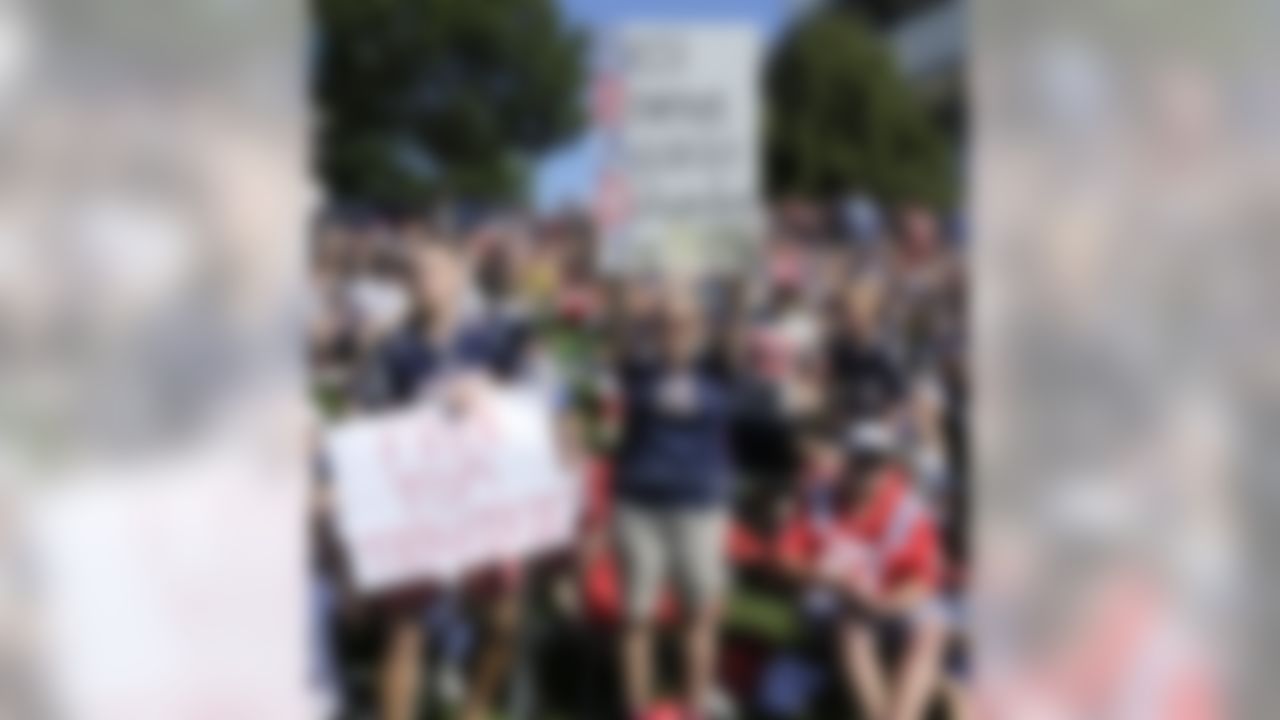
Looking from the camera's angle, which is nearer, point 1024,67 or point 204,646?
point 204,646

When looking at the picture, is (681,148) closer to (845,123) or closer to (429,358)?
(845,123)

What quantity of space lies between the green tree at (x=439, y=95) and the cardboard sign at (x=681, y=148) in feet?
0.27

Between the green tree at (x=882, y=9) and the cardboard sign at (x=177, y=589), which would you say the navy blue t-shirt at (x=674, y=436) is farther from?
the green tree at (x=882, y=9)

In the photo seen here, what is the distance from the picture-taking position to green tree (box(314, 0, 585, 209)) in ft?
12.0

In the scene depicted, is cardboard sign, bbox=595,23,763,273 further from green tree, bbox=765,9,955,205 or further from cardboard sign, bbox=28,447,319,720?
cardboard sign, bbox=28,447,319,720

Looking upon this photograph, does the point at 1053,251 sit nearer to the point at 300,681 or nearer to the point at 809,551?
the point at 809,551

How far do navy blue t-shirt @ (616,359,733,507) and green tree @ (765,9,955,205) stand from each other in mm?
343

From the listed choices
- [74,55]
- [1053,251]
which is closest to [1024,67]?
[1053,251]

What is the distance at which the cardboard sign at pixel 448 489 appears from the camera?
3.66 meters

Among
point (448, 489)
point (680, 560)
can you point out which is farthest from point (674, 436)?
point (448, 489)

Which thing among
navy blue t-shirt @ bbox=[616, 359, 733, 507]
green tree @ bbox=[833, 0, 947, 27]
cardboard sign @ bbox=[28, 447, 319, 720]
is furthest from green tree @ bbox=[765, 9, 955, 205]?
cardboard sign @ bbox=[28, 447, 319, 720]

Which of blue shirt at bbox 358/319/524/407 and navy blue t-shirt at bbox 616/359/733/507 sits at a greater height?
blue shirt at bbox 358/319/524/407

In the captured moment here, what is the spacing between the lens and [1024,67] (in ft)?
13.5

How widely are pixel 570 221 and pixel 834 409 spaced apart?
55cm
